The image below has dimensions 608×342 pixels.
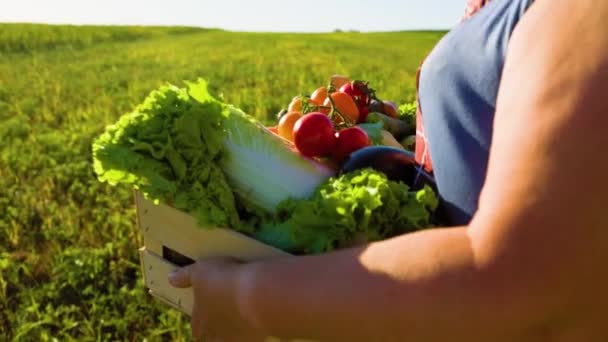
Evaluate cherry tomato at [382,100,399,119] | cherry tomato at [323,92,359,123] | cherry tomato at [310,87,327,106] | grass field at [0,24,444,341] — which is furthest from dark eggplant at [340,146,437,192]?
grass field at [0,24,444,341]

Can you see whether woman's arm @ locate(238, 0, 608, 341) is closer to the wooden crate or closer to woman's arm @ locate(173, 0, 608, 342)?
woman's arm @ locate(173, 0, 608, 342)

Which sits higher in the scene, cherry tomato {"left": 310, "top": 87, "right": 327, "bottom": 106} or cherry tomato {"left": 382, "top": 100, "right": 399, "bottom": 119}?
→ cherry tomato {"left": 310, "top": 87, "right": 327, "bottom": 106}

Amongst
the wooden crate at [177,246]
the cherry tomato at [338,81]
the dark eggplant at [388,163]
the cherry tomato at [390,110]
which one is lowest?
the wooden crate at [177,246]

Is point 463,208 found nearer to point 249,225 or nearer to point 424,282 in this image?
point 424,282

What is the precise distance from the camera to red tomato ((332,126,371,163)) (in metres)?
2.06

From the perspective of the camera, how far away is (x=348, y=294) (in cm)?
118

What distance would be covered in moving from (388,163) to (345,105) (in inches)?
26.1

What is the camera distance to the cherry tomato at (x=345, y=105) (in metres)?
2.45

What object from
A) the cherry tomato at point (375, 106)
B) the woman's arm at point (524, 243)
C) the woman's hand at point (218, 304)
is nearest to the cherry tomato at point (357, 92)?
the cherry tomato at point (375, 106)

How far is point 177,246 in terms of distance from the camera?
6.31 ft

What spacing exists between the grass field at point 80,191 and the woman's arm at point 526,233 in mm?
2517

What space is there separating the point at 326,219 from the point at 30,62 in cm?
1670

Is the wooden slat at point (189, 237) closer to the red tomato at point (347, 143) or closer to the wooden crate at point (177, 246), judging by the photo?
the wooden crate at point (177, 246)

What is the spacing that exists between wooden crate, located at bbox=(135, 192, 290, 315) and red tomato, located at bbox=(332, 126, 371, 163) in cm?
44
